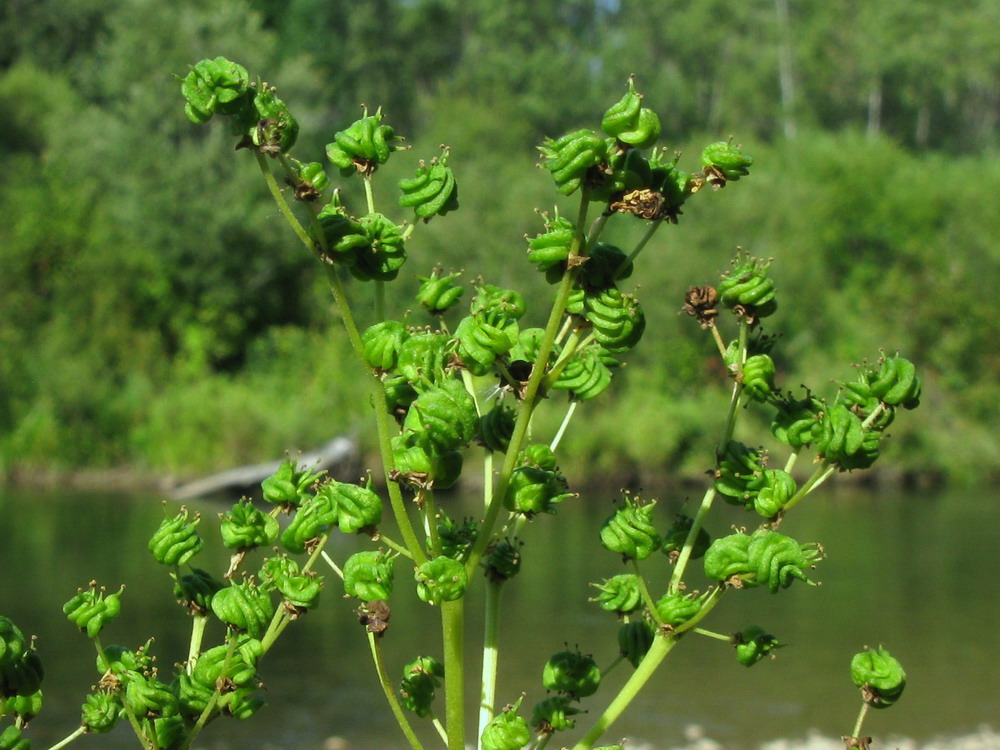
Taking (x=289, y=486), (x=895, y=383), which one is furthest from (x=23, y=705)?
(x=895, y=383)

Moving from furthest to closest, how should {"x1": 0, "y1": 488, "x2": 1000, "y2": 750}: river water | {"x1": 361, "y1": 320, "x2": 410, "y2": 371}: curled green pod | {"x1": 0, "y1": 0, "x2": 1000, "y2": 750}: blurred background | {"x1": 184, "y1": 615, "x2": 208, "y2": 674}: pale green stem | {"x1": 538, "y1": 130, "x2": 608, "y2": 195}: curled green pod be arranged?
{"x1": 0, "y1": 0, "x2": 1000, "y2": 750}: blurred background → {"x1": 0, "y1": 488, "x2": 1000, "y2": 750}: river water → {"x1": 184, "y1": 615, "x2": 208, "y2": 674}: pale green stem → {"x1": 361, "y1": 320, "x2": 410, "y2": 371}: curled green pod → {"x1": 538, "y1": 130, "x2": 608, "y2": 195}: curled green pod

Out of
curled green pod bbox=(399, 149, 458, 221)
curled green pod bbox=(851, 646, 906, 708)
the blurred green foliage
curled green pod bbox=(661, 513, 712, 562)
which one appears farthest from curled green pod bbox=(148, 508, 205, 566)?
the blurred green foliage

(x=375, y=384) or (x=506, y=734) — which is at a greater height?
(x=375, y=384)

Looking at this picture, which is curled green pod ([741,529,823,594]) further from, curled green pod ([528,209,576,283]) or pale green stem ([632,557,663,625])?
curled green pod ([528,209,576,283])

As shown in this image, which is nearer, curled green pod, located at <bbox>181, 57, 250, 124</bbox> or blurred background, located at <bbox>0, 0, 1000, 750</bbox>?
curled green pod, located at <bbox>181, 57, 250, 124</bbox>

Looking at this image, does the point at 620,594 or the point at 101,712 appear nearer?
the point at 101,712

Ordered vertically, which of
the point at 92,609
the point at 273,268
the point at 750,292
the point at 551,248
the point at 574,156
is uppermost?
the point at 574,156

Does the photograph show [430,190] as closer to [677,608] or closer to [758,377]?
[758,377]
